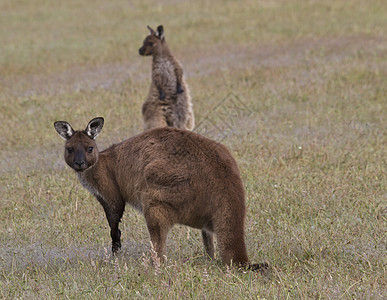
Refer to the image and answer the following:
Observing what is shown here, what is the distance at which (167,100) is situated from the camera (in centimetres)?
1038

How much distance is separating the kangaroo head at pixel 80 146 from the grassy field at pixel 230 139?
0.92 meters

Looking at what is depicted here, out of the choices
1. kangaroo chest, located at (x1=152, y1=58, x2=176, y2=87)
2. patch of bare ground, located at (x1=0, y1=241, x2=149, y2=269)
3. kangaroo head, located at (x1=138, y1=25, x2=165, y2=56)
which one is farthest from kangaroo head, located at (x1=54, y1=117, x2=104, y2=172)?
kangaroo head, located at (x1=138, y1=25, x2=165, y2=56)

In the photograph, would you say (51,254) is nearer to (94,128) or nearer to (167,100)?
(94,128)

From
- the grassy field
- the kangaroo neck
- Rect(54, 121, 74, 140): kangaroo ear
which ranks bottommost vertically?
the grassy field

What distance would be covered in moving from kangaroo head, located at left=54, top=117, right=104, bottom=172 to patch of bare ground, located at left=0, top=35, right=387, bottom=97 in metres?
8.63

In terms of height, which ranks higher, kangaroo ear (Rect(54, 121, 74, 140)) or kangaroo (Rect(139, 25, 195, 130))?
kangaroo ear (Rect(54, 121, 74, 140))

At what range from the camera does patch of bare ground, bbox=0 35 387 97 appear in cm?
1560

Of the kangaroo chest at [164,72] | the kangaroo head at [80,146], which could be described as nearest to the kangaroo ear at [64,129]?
the kangaroo head at [80,146]

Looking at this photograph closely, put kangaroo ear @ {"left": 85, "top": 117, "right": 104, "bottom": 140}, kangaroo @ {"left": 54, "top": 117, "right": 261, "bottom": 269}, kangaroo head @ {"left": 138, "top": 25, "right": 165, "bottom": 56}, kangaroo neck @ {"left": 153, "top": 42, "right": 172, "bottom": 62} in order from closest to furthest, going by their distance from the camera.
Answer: kangaroo @ {"left": 54, "top": 117, "right": 261, "bottom": 269}
kangaroo ear @ {"left": 85, "top": 117, "right": 104, "bottom": 140}
kangaroo neck @ {"left": 153, "top": 42, "right": 172, "bottom": 62}
kangaroo head @ {"left": 138, "top": 25, "right": 165, "bottom": 56}

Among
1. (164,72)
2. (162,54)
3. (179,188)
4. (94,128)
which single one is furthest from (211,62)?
(179,188)

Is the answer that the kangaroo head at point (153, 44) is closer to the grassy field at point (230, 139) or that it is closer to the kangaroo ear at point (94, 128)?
the grassy field at point (230, 139)

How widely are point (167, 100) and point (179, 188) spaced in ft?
17.0

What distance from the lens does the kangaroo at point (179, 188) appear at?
5191 millimetres

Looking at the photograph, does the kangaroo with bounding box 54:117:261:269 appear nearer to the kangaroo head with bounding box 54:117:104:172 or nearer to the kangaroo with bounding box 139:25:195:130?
the kangaroo head with bounding box 54:117:104:172
